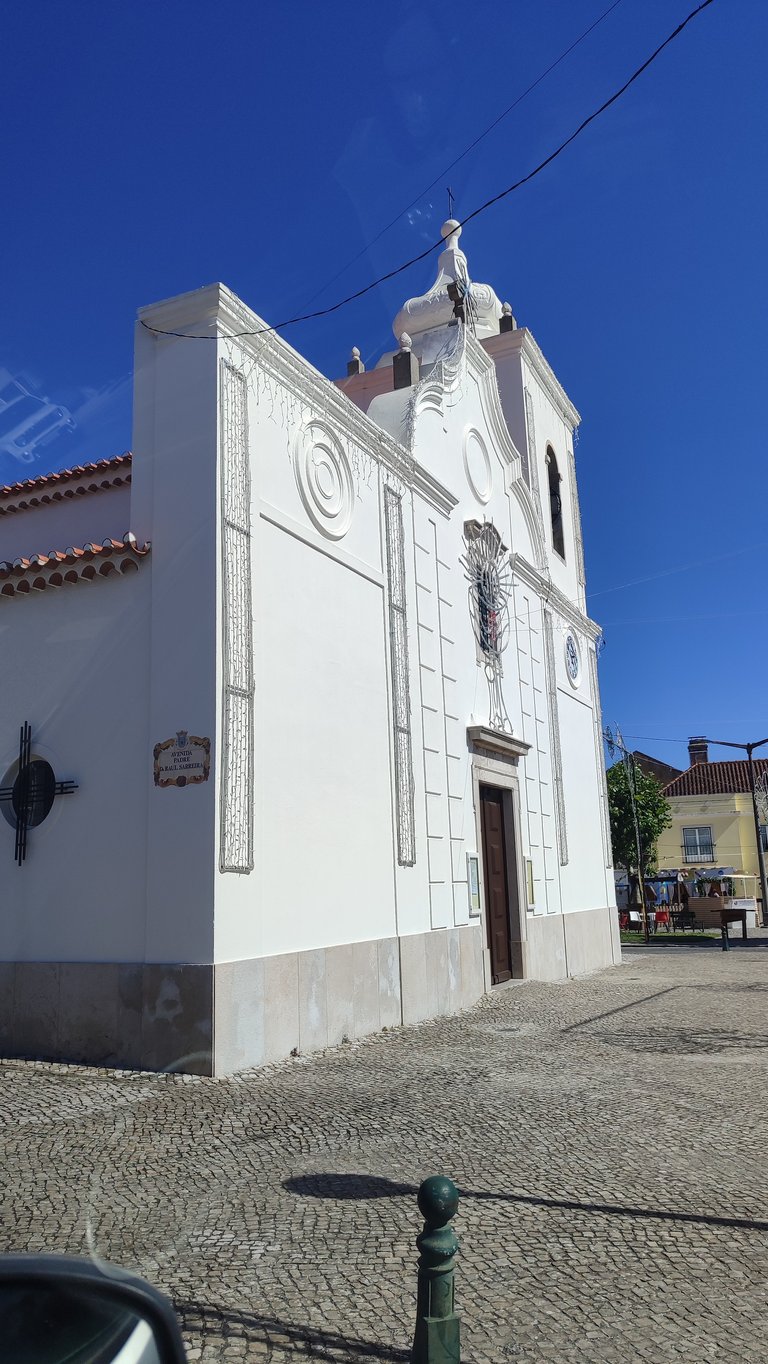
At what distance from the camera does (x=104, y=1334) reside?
1.47 meters

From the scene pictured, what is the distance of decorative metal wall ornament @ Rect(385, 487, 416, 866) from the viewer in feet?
35.8

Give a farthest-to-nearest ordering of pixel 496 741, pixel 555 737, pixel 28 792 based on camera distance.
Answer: pixel 555 737
pixel 496 741
pixel 28 792

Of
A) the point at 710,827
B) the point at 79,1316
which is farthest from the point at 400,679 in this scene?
the point at 710,827

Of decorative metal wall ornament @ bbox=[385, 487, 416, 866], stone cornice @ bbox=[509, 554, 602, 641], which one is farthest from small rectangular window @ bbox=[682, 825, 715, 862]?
decorative metal wall ornament @ bbox=[385, 487, 416, 866]

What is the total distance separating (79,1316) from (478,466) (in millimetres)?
14603

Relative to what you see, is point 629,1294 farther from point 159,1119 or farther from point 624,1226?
point 159,1119

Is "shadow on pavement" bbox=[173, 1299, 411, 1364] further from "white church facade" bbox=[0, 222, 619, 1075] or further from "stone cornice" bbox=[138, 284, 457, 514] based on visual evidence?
"stone cornice" bbox=[138, 284, 457, 514]

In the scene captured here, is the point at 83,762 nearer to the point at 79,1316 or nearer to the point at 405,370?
the point at 79,1316

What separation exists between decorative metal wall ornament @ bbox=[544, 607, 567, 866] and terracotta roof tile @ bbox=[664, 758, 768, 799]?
1444 inches

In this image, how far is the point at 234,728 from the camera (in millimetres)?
8133

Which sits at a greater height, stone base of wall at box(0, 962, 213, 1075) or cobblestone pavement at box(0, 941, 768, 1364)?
stone base of wall at box(0, 962, 213, 1075)

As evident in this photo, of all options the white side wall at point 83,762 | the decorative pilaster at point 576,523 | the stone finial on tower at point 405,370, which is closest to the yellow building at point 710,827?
the decorative pilaster at point 576,523

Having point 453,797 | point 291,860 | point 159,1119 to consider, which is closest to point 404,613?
point 453,797

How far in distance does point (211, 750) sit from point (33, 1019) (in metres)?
2.65
